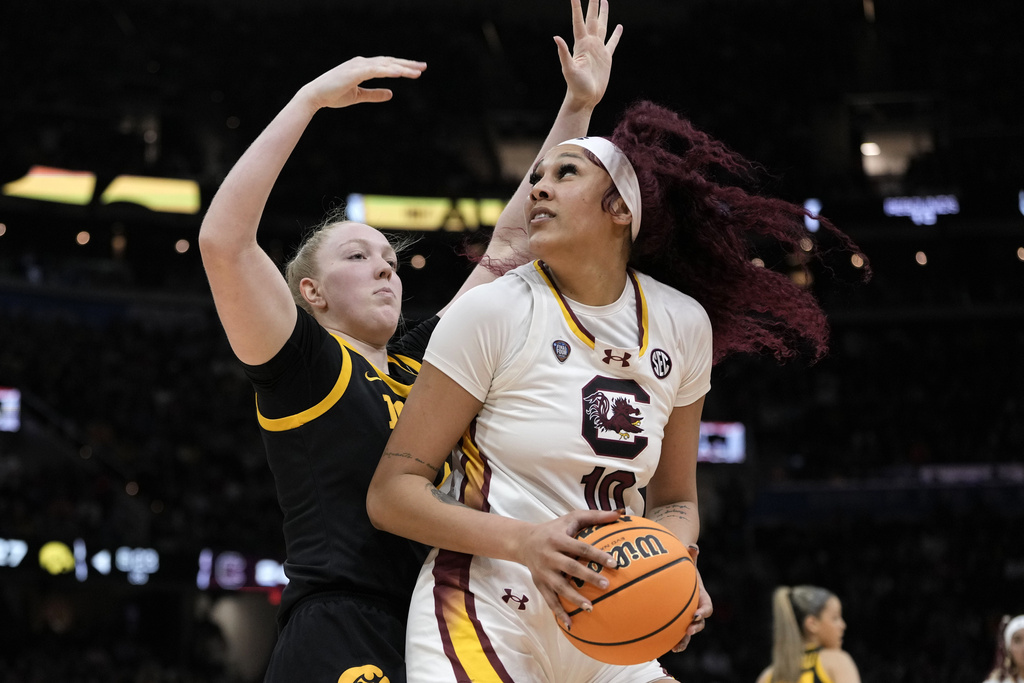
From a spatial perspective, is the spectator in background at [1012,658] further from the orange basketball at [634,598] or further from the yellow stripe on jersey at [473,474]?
the yellow stripe on jersey at [473,474]

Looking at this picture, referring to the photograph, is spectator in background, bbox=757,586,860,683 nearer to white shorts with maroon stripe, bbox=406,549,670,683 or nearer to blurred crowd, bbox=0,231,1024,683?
white shorts with maroon stripe, bbox=406,549,670,683

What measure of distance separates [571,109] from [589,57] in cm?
19

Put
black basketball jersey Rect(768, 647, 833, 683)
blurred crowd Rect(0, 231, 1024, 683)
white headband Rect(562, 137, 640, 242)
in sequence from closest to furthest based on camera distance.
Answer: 1. white headband Rect(562, 137, 640, 242)
2. black basketball jersey Rect(768, 647, 833, 683)
3. blurred crowd Rect(0, 231, 1024, 683)

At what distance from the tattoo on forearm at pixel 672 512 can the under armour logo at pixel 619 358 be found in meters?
0.48

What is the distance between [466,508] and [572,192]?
86cm

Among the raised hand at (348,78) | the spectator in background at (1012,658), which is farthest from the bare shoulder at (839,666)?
the raised hand at (348,78)

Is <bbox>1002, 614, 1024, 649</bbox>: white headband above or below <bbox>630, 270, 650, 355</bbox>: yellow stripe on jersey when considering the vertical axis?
below

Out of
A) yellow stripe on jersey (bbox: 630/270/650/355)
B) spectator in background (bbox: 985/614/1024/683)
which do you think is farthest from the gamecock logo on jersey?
spectator in background (bbox: 985/614/1024/683)

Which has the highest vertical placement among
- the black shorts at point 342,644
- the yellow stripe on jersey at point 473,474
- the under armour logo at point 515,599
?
the yellow stripe on jersey at point 473,474

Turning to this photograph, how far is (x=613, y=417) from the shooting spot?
2.71 metres

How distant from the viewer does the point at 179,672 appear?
1750cm

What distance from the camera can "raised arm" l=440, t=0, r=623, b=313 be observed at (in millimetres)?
3510

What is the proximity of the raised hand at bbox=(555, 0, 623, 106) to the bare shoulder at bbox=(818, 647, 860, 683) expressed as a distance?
425cm

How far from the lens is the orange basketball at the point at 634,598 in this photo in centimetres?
236
